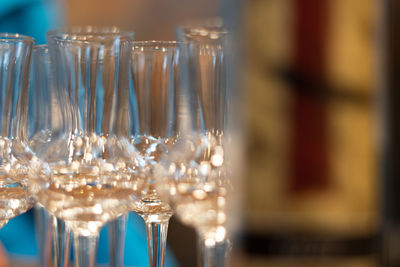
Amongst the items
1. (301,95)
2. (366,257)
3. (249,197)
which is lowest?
(366,257)

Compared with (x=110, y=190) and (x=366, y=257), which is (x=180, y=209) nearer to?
(x=110, y=190)

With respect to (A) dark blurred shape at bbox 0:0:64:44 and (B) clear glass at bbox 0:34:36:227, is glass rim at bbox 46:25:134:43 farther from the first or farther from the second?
(A) dark blurred shape at bbox 0:0:64:44

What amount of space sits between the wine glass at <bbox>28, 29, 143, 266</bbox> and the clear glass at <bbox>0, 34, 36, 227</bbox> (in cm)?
4

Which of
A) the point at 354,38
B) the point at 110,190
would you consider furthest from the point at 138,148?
the point at 354,38

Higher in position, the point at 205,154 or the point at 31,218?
the point at 205,154

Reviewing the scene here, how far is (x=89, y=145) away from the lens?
56 cm

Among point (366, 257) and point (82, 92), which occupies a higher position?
point (82, 92)

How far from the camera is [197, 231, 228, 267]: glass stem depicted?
22.4 inches

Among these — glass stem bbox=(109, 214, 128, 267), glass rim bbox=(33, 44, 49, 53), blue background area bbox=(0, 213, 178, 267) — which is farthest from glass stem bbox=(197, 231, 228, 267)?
blue background area bbox=(0, 213, 178, 267)

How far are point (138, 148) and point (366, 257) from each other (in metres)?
1.00

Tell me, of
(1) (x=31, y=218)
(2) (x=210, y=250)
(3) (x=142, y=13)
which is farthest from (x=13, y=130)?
(3) (x=142, y=13)

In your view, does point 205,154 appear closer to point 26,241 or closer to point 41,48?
point 41,48

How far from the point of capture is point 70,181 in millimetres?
553

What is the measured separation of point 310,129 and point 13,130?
3.06 feet
